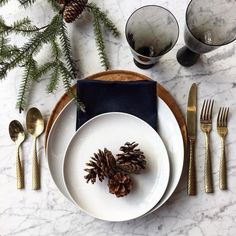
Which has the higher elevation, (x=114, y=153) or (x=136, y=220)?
(x=114, y=153)

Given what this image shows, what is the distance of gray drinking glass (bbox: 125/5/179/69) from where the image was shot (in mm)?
781

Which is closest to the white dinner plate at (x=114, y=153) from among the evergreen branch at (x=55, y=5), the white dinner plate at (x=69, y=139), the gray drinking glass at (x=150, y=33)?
the white dinner plate at (x=69, y=139)

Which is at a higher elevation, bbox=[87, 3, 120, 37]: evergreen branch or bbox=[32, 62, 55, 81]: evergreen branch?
bbox=[87, 3, 120, 37]: evergreen branch

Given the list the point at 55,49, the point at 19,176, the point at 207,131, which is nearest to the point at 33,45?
the point at 55,49

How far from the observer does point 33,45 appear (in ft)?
2.67

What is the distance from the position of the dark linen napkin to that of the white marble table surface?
0.18ft

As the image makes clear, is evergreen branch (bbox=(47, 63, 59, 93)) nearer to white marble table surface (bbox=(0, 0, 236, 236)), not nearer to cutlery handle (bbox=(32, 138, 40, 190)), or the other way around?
white marble table surface (bbox=(0, 0, 236, 236))

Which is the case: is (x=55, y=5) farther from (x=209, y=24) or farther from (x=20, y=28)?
(x=209, y=24)

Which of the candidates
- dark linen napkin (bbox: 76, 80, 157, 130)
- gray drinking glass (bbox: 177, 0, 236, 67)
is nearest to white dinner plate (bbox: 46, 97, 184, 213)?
dark linen napkin (bbox: 76, 80, 157, 130)

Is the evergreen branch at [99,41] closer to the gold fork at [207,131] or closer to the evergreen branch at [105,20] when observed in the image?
the evergreen branch at [105,20]

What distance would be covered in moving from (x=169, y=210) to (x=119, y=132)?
17 cm

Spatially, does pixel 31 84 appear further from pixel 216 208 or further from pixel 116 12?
pixel 216 208

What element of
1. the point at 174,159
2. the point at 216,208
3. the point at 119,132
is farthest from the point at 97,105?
the point at 216,208

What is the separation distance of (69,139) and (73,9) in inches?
9.7
